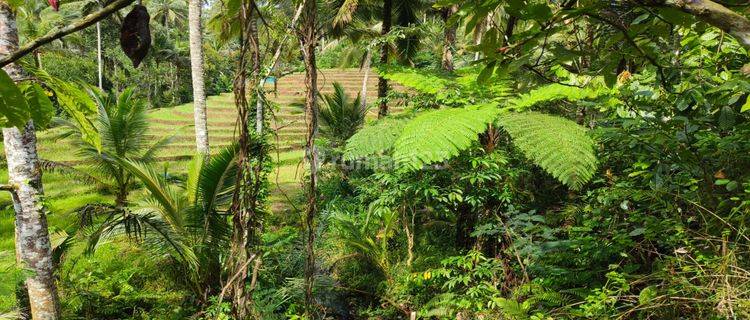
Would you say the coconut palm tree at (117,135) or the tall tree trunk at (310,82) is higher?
the tall tree trunk at (310,82)

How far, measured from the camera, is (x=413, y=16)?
8.77 metres

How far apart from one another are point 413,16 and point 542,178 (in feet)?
19.7

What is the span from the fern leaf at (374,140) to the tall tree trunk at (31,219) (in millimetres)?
2192

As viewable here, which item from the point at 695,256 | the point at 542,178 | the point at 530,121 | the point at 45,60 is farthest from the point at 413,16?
the point at 45,60

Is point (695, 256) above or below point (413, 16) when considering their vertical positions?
below

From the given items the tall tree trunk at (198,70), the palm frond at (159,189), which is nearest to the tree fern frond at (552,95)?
the palm frond at (159,189)

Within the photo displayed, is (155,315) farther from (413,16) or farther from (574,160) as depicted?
(413,16)

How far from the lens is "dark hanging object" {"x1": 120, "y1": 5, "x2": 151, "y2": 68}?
0.51 metres

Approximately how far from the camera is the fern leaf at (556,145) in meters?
2.29

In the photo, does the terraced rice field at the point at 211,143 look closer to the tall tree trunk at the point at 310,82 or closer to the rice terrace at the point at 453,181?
the rice terrace at the point at 453,181

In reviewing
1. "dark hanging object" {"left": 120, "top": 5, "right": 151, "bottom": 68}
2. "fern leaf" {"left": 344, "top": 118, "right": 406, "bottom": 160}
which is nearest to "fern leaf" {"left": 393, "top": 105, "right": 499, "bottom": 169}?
"fern leaf" {"left": 344, "top": 118, "right": 406, "bottom": 160}

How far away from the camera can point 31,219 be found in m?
3.06

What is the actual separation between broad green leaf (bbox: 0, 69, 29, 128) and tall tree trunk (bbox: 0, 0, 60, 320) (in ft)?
10.1

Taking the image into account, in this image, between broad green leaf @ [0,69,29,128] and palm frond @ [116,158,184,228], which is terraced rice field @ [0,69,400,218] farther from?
broad green leaf @ [0,69,29,128]
